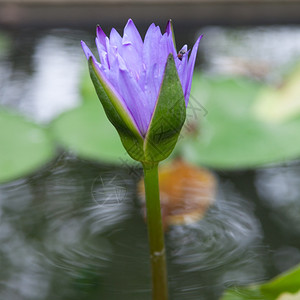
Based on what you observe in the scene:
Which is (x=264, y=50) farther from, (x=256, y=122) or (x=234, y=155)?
(x=234, y=155)

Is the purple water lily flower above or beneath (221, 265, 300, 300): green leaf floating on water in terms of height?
above

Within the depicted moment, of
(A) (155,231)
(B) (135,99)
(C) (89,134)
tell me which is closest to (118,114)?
(B) (135,99)

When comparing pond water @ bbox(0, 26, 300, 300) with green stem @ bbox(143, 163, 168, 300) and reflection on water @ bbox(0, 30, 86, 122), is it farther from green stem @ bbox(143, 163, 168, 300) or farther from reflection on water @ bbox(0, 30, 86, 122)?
green stem @ bbox(143, 163, 168, 300)

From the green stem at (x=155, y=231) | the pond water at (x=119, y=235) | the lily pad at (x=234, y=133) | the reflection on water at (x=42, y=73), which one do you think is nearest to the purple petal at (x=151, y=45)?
the green stem at (x=155, y=231)

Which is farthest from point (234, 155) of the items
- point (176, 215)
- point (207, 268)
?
point (207, 268)

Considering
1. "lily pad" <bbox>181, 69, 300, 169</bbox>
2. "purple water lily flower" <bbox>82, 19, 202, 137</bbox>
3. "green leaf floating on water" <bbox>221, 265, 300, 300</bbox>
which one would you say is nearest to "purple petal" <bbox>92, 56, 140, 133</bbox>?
"purple water lily flower" <bbox>82, 19, 202, 137</bbox>

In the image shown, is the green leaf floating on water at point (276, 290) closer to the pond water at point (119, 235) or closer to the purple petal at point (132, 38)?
the pond water at point (119, 235)

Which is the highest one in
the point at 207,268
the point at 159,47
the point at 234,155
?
the point at 159,47
